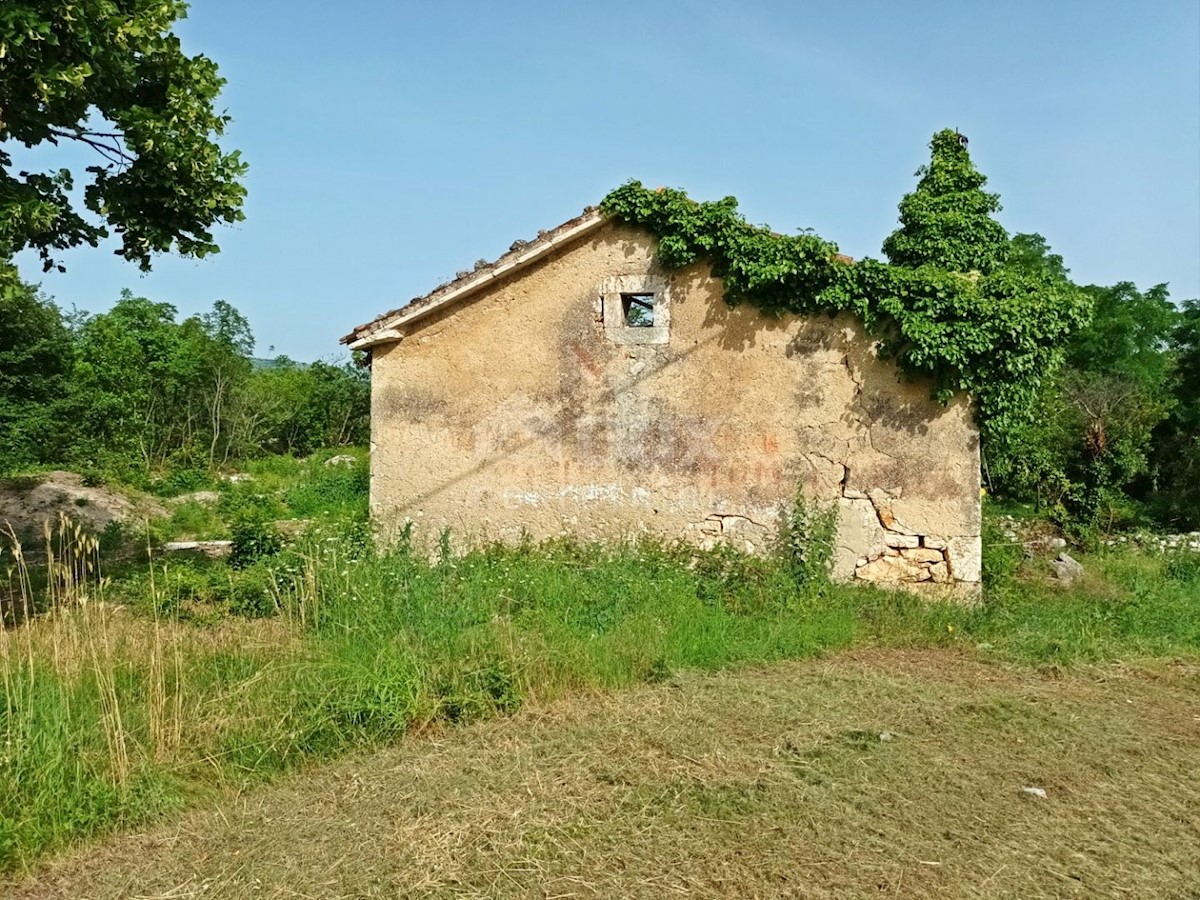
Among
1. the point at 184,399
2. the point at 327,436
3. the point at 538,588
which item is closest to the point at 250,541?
the point at 538,588

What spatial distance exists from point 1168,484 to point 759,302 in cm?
1480

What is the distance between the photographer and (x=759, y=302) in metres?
10.0

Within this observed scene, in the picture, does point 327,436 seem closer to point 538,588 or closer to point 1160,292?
point 538,588

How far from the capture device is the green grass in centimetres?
469

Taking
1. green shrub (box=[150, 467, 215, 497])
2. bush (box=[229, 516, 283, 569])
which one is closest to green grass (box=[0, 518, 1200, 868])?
bush (box=[229, 516, 283, 569])

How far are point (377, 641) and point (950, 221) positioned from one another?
33.7 ft

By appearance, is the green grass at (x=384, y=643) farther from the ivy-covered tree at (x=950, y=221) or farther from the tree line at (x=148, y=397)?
the tree line at (x=148, y=397)

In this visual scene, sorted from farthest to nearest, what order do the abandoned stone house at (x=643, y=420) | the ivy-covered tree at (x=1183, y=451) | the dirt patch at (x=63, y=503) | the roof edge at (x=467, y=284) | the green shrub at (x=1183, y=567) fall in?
1. the ivy-covered tree at (x=1183, y=451)
2. the dirt patch at (x=63, y=503)
3. the green shrub at (x=1183, y=567)
4. the roof edge at (x=467, y=284)
5. the abandoned stone house at (x=643, y=420)

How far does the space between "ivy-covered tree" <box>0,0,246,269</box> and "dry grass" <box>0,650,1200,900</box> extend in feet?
16.0

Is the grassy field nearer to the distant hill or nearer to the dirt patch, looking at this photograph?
the dirt patch

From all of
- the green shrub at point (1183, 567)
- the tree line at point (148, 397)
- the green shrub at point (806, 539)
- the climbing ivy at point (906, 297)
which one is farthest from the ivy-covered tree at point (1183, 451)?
the tree line at point (148, 397)

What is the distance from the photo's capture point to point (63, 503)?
1631cm

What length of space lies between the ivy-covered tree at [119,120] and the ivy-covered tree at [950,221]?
9.43 metres

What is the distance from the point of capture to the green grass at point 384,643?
15.4ft
